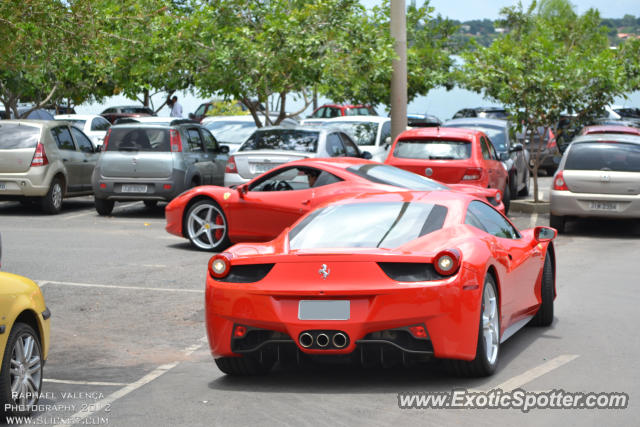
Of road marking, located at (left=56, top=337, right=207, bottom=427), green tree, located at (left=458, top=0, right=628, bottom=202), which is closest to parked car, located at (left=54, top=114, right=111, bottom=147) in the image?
green tree, located at (left=458, top=0, right=628, bottom=202)

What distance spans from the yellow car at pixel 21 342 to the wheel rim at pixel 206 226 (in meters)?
7.53

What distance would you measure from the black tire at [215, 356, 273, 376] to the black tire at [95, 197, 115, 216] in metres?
11.9

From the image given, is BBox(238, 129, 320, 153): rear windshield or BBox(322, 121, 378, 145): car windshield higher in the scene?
BBox(238, 129, 320, 153): rear windshield

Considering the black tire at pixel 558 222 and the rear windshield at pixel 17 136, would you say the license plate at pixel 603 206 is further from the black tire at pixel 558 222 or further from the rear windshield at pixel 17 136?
the rear windshield at pixel 17 136

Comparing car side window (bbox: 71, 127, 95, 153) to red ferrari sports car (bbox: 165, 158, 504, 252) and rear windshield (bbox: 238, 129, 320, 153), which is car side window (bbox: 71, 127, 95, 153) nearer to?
rear windshield (bbox: 238, 129, 320, 153)

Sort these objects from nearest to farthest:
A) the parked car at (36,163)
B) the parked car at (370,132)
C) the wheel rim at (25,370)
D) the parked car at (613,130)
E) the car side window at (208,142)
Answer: the wheel rim at (25,370)
the parked car at (36,163)
the car side window at (208,142)
the parked car at (613,130)
the parked car at (370,132)

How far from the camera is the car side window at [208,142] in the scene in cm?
1980

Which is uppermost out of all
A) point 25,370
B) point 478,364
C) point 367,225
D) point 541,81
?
point 541,81

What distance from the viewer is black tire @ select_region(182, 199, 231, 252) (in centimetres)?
1410

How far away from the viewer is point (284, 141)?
1711 centimetres

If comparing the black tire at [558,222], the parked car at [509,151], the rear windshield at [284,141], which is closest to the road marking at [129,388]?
the rear windshield at [284,141]

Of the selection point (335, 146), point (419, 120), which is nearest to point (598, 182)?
point (335, 146)

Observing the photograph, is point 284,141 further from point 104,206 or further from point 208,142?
point 104,206

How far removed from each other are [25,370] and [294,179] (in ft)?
24.9
